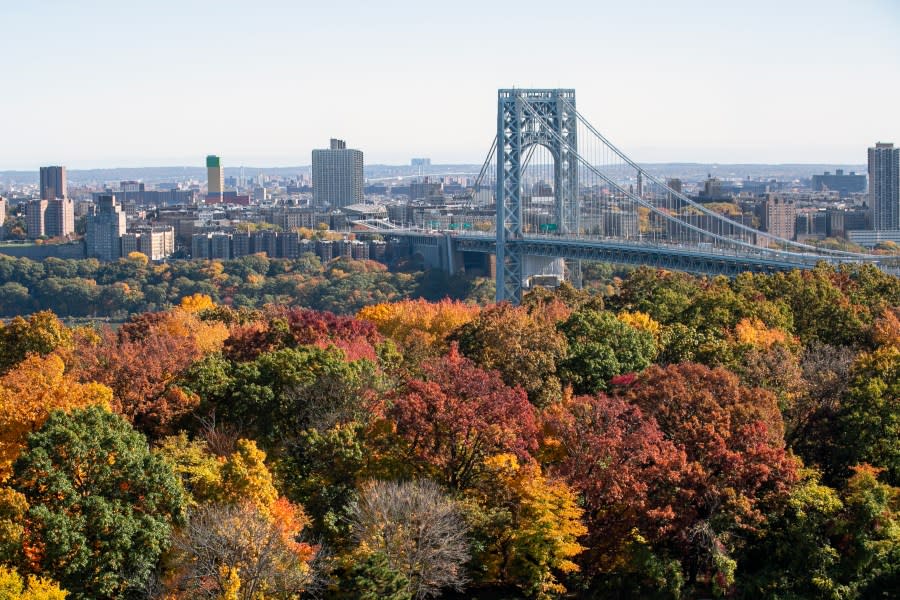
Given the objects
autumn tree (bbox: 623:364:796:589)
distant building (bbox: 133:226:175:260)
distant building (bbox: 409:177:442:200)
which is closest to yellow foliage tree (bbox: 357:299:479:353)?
autumn tree (bbox: 623:364:796:589)

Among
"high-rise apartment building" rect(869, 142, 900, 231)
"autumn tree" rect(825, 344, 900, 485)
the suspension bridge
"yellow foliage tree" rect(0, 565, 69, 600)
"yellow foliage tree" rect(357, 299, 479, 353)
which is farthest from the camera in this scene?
"high-rise apartment building" rect(869, 142, 900, 231)

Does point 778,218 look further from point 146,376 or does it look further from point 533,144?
point 146,376

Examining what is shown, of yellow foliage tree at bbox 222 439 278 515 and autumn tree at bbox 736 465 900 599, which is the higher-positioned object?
yellow foliage tree at bbox 222 439 278 515

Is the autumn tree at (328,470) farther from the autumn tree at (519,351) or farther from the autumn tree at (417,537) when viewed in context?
the autumn tree at (519,351)

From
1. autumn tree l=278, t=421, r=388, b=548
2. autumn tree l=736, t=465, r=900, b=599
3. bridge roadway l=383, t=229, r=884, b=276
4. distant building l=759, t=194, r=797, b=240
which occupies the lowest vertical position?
autumn tree l=736, t=465, r=900, b=599

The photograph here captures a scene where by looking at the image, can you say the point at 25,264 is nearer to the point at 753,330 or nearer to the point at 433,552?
the point at 753,330

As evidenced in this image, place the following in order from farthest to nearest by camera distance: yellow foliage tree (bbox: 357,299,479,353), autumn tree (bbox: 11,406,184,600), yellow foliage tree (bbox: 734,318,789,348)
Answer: yellow foliage tree (bbox: 357,299,479,353) → yellow foliage tree (bbox: 734,318,789,348) → autumn tree (bbox: 11,406,184,600)

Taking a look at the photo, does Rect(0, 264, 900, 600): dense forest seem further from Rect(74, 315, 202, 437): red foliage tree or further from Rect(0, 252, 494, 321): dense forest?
Rect(0, 252, 494, 321): dense forest
